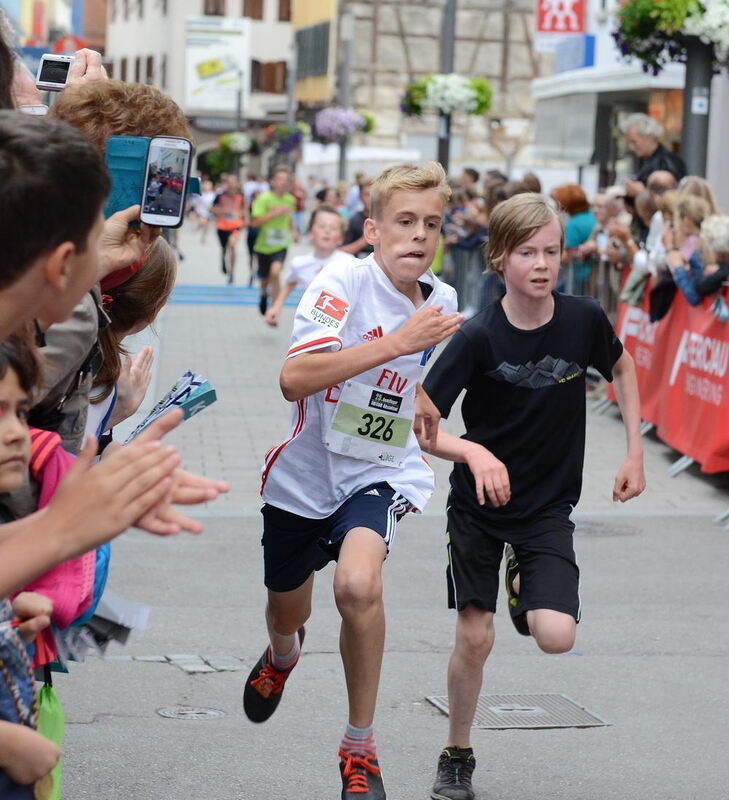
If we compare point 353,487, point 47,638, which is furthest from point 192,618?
point 47,638

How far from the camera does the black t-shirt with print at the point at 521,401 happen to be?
4.88 m

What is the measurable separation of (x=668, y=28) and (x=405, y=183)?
364 inches

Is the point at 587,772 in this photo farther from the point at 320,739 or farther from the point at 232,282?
the point at 232,282

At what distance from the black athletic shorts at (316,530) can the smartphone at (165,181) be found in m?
1.54

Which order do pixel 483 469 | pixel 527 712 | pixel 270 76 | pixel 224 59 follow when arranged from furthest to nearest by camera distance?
pixel 270 76 → pixel 224 59 → pixel 527 712 → pixel 483 469

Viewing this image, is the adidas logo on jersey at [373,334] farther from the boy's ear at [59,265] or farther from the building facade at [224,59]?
the building facade at [224,59]

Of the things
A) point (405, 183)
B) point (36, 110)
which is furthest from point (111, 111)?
point (405, 183)

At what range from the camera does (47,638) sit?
2871 millimetres

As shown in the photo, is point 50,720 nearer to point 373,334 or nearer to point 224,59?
point 373,334

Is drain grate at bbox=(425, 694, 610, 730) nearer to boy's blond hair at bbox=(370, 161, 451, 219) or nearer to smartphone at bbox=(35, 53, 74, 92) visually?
boy's blond hair at bbox=(370, 161, 451, 219)

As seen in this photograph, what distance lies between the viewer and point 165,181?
11.1 feet

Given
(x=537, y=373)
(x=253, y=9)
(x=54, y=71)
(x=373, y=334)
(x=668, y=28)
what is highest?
(x=253, y=9)

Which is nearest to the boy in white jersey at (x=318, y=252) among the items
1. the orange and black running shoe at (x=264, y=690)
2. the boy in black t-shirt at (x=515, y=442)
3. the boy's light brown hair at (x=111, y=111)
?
the orange and black running shoe at (x=264, y=690)

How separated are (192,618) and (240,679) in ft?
2.88
